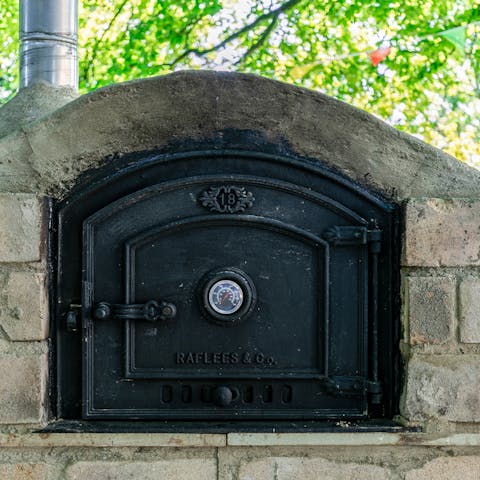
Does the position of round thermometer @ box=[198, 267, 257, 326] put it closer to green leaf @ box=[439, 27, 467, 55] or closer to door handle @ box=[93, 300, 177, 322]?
door handle @ box=[93, 300, 177, 322]

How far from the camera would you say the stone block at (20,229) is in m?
2.68

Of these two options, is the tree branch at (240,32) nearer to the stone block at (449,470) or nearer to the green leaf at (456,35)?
the green leaf at (456,35)

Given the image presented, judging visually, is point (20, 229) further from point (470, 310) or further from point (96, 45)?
point (96, 45)

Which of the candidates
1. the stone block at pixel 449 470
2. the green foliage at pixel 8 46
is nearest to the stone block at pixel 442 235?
the stone block at pixel 449 470

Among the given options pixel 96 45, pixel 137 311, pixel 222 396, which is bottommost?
pixel 222 396

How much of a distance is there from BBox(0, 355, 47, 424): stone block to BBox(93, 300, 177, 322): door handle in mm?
273

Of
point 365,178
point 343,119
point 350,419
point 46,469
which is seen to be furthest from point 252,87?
point 46,469

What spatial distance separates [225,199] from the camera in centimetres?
275

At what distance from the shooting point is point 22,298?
2.69m

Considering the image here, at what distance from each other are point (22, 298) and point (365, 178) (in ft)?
4.29

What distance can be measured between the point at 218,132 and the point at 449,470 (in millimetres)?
1474

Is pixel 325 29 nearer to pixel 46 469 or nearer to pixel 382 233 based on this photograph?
pixel 382 233

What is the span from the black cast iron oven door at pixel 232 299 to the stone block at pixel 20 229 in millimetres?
169

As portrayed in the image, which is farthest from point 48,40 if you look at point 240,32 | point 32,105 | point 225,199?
point 240,32
